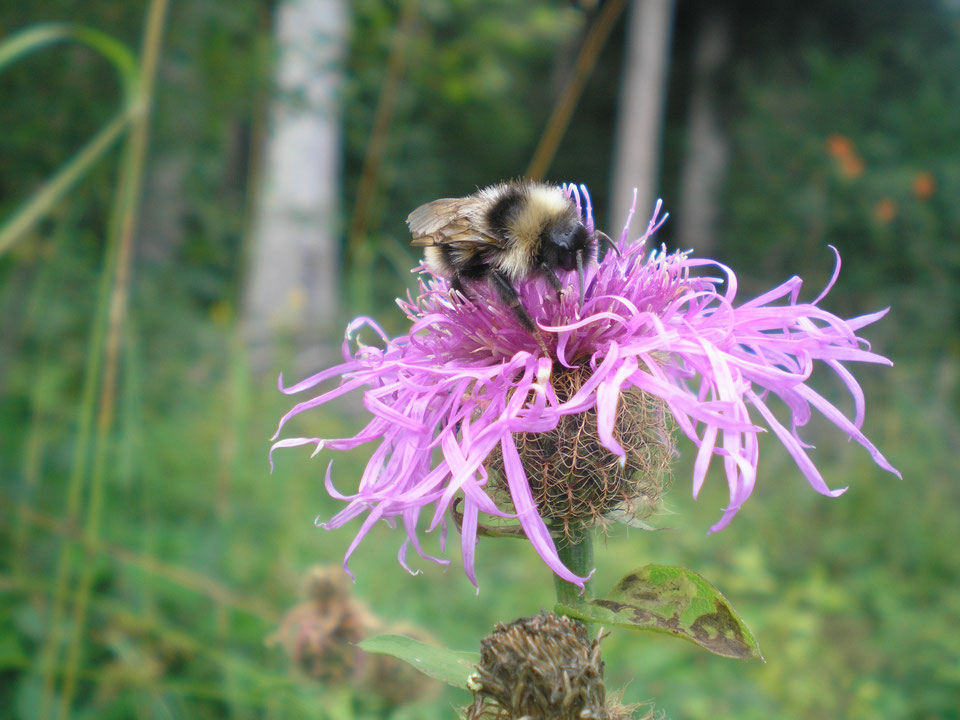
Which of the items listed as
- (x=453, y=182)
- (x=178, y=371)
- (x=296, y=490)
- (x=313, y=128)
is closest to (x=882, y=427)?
(x=296, y=490)

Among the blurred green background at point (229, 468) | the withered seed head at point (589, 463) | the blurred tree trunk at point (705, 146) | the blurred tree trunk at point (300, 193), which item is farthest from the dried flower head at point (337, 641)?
A: the blurred tree trunk at point (705, 146)

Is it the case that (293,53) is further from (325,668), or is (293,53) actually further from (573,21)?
(573,21)

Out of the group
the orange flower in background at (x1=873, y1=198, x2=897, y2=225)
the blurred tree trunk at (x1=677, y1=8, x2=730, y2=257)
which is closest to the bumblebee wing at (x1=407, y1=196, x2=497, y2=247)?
the orange flower in background at (x1=873, y1=198, x2=897, y2=225)

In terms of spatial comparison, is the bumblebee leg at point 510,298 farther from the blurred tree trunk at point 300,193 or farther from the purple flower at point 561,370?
the blurred tree trunk at point 300,193

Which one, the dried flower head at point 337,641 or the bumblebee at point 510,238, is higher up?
the bumblebee at point 510,238

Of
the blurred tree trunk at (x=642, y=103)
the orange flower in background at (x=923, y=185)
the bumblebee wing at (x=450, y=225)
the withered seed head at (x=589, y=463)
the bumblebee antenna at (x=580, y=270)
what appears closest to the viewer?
the withered seed head at (x=589, y=463)

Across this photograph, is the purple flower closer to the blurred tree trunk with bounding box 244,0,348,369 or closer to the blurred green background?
the blurred green background

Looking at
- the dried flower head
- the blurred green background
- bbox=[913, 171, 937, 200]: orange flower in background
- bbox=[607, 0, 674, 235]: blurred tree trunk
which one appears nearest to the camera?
the dried flower head
